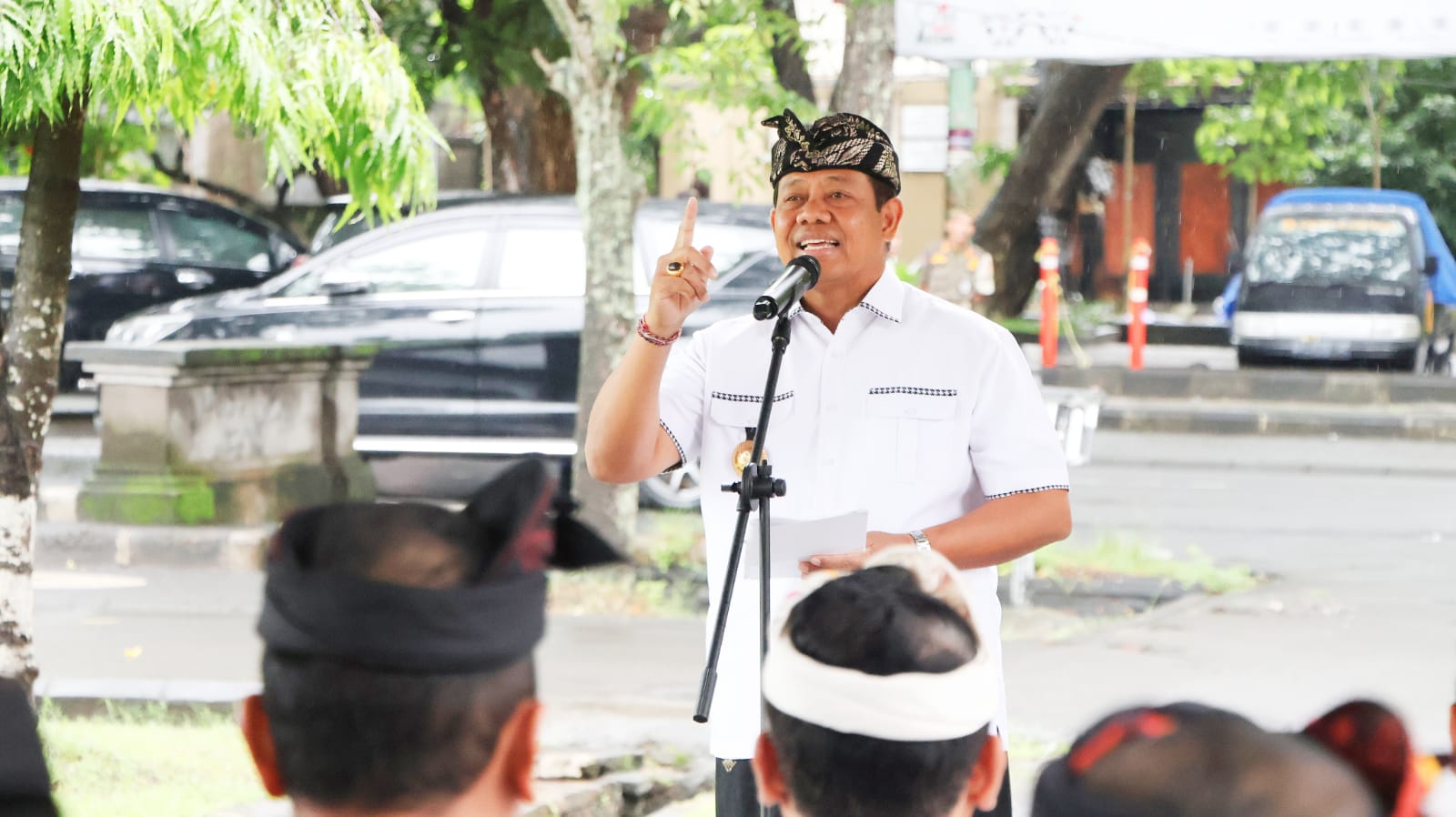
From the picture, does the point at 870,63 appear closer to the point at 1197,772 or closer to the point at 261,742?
the point at 261,742

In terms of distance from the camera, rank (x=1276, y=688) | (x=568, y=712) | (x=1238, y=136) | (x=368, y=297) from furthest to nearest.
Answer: (x=1238, y=136) < (x=368, y=297) < (x=1276, y=688) < (x=568, y=712)

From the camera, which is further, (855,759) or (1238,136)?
(1238,136)

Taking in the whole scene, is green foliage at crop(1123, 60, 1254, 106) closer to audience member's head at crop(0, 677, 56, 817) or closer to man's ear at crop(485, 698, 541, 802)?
man's ear at crop(485, 698, 541, 802)

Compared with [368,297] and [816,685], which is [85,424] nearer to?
[368,297]

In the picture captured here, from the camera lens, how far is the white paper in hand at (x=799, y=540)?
3.08m

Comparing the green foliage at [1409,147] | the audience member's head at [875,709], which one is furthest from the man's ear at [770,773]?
the green foliage at [1409,147]

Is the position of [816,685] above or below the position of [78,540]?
above

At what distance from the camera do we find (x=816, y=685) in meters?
1.80

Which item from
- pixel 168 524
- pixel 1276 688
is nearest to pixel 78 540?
pixel 168 524

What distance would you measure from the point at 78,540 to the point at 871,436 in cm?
763

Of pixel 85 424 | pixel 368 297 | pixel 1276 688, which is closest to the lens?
pixel 1276 688

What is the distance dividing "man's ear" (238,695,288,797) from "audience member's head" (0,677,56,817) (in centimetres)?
17

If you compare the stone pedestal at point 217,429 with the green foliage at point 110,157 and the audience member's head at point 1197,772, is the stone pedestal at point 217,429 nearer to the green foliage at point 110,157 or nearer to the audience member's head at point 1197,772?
the audience member's head at point 1197,772

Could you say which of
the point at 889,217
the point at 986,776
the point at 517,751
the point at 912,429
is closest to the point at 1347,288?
the point at 889,217
